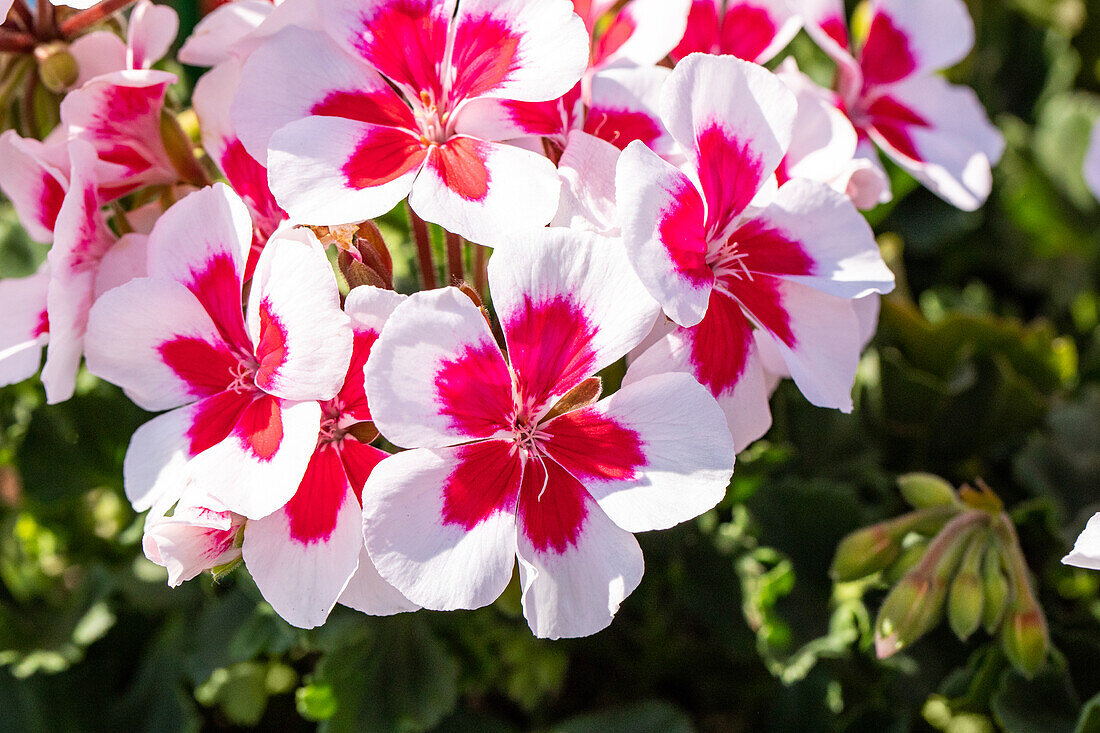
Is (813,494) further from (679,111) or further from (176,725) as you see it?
(176,725)

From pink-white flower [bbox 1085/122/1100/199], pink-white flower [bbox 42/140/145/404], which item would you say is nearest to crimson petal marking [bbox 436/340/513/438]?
pink-white flower [bbox 42/140/145/404]

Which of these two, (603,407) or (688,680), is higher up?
(603,407)

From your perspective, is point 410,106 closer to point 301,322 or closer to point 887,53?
point 301,322

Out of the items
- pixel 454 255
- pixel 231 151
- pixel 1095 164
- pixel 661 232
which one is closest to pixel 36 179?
pixel 231 151

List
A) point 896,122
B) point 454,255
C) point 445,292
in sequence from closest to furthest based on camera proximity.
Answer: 1. point 445,292
2. point 454,255
3. point 896,122

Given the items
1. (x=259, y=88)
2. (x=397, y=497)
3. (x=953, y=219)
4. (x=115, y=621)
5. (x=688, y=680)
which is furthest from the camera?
(x=953, y=219)

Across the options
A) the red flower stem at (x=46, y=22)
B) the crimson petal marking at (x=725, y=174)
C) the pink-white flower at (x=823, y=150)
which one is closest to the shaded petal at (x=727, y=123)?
the crimson petal marking at (x=725, y=174)

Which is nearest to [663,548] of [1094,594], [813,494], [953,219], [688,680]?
[813,494]

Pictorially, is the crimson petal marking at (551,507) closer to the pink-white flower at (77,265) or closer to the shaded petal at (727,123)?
the shaded petal at (727,123)
